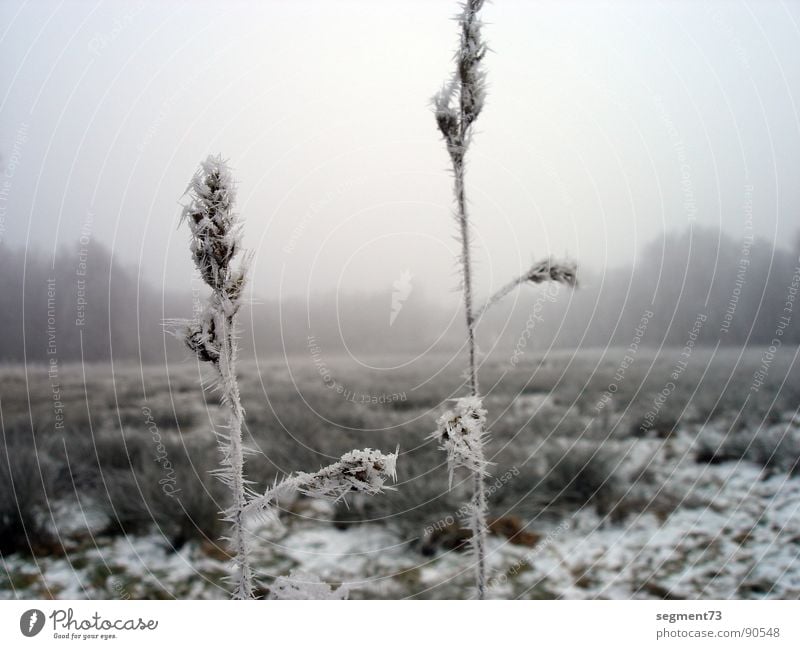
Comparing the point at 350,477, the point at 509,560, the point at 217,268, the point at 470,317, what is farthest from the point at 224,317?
the point at 509,560

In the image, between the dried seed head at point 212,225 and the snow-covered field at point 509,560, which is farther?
the snow-covered field at point 509,560

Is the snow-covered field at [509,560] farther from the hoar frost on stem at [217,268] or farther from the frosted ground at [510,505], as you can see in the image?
the hoar frost on stem at [217,268]

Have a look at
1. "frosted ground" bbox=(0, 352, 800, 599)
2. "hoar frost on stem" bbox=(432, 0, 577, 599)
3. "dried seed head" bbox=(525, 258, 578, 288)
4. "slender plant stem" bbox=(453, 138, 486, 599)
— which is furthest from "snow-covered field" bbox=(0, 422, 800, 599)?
"dried seed head" bbox=(525, 258, 578, 288)

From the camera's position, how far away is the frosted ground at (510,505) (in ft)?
4.80

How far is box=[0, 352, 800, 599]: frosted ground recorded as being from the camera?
1.46m

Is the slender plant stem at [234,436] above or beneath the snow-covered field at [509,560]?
above

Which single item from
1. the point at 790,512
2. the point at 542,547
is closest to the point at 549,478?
the point at 542,547
